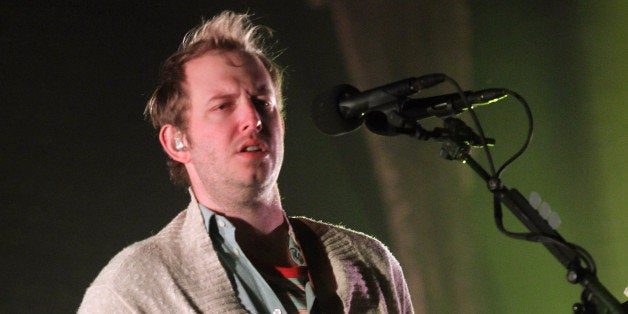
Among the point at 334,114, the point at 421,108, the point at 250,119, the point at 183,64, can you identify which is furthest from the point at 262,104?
the point at 421,108

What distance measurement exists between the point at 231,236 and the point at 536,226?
96 centimetres

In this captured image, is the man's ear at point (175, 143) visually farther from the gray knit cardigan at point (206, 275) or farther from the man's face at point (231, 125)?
the gray knit cardigan at point (206, 275)

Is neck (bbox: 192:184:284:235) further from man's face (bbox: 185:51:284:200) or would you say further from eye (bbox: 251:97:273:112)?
eye (bbox: 251:97:273:112)

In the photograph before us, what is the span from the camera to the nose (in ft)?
6.70

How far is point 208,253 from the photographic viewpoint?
1.96m

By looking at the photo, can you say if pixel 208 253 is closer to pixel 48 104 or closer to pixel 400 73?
pixel 48 104

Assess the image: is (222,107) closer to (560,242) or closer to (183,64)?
(183,64)

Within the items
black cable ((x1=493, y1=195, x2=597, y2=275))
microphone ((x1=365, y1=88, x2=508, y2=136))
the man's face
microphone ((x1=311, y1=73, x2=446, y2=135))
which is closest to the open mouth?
the man's face

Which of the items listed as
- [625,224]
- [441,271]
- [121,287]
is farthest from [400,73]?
[121,287]

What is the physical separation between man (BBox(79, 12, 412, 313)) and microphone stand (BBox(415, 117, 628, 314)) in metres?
0.67

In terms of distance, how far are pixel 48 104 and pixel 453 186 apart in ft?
5.91

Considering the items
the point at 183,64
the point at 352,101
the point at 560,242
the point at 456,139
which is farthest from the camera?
the point at 183,64

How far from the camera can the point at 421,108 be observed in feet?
5.17

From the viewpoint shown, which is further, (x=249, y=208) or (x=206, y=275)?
(x=249, y=208)
